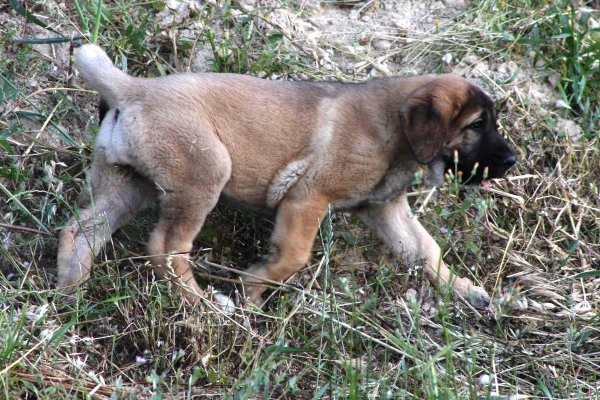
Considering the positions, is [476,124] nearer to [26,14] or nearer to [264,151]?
[264,151]

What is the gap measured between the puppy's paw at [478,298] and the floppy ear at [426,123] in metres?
0.90

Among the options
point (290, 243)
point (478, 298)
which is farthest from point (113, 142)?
point (478, 298)

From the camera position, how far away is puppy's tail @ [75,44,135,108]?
4539mm

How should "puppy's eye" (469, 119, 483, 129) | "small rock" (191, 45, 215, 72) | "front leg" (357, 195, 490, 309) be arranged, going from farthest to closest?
"small rock" (191, 45, 215, 72) → "front leg" (357, 195, 490, 309) → "puppy's eye" (469, 119, 483, 129)

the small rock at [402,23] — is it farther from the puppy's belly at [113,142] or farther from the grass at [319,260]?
the puppy's belly at [113,142]

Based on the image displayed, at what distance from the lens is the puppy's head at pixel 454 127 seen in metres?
4.75

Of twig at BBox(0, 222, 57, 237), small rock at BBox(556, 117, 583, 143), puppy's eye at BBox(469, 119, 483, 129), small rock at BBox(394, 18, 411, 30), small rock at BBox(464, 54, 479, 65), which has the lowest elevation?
small rock at BBox(556, 117, 583, 143)

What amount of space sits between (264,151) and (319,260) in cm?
86

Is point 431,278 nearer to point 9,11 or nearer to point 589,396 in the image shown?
point 589,396

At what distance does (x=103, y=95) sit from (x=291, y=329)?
65.0 inches

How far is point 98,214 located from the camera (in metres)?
4.65

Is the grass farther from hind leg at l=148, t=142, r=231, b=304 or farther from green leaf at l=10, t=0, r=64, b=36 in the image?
hind leg at l=148, t=142, r=231, b=304

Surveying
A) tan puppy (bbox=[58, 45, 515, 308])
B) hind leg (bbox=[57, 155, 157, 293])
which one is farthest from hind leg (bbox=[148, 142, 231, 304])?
hind leg (bbox=[57, 155, 157, 293])

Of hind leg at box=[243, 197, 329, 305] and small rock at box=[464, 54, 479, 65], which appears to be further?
small rock at box=[464, 54, 479, 65]
